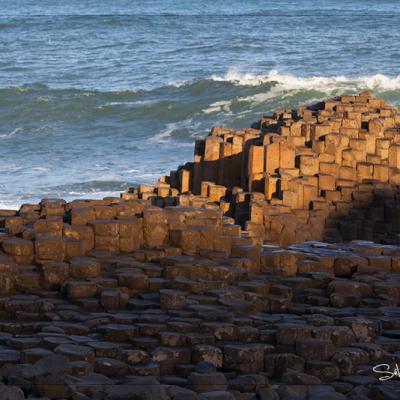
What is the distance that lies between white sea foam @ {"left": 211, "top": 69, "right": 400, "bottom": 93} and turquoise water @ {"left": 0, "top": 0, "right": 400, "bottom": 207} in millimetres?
46

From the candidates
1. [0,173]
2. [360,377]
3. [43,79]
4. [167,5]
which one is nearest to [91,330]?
[360,377]

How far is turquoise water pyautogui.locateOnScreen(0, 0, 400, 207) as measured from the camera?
32.7 meters

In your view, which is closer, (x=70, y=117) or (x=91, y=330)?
(x=91, y=330)

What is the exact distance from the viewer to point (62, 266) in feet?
Answer: 42.1

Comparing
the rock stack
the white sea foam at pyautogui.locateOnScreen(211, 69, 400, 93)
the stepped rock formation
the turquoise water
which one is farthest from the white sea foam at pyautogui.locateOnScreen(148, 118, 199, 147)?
the stepped rock formation

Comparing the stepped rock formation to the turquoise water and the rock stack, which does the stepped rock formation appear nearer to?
the rock stack

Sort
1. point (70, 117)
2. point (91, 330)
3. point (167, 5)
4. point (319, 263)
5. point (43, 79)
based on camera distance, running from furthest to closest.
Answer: point (167, 5), point (43, 79), point (70, 117), point (319, 263), point (91, 330)

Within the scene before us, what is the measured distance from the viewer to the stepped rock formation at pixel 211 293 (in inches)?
405

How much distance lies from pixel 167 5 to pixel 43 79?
38360 millimetres

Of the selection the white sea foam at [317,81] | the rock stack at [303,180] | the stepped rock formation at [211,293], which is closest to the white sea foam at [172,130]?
the white sea foam at [317,81]

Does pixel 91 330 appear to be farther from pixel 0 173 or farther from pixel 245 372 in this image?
pixel 0 173

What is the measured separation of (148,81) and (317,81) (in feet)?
18.9

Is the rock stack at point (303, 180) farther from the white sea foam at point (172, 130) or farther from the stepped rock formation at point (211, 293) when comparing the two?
the white sea foam at point (172, 130)
